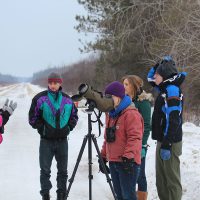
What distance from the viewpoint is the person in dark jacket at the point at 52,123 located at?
16.1 feet

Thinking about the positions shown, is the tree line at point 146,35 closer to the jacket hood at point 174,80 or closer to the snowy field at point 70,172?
the snowy field at point 70,172

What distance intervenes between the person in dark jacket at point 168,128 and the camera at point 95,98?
22.9 inches

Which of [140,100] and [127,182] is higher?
[140,100]

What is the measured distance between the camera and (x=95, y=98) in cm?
394

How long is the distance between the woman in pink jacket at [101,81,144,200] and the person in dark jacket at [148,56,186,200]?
29 centimetres

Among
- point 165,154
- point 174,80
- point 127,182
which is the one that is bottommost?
point 127,182

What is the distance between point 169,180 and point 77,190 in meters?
2.16

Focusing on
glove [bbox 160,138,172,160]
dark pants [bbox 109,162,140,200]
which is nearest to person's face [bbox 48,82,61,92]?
dark pants [bbox 109,162,140,200]

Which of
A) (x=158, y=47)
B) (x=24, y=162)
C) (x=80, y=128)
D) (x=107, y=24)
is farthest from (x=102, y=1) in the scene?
(x=24, y=162)

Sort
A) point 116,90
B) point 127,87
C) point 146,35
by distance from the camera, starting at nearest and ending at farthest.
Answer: point 116,90, point 127,87, point 146,35

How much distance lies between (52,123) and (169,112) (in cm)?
164

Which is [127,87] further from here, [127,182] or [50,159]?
[50,159]

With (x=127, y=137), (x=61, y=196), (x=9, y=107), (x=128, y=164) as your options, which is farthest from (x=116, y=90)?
(x=61, y=196)

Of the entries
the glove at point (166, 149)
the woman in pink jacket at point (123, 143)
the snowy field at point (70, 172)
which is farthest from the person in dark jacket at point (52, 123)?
the glove at point (166, 149)
